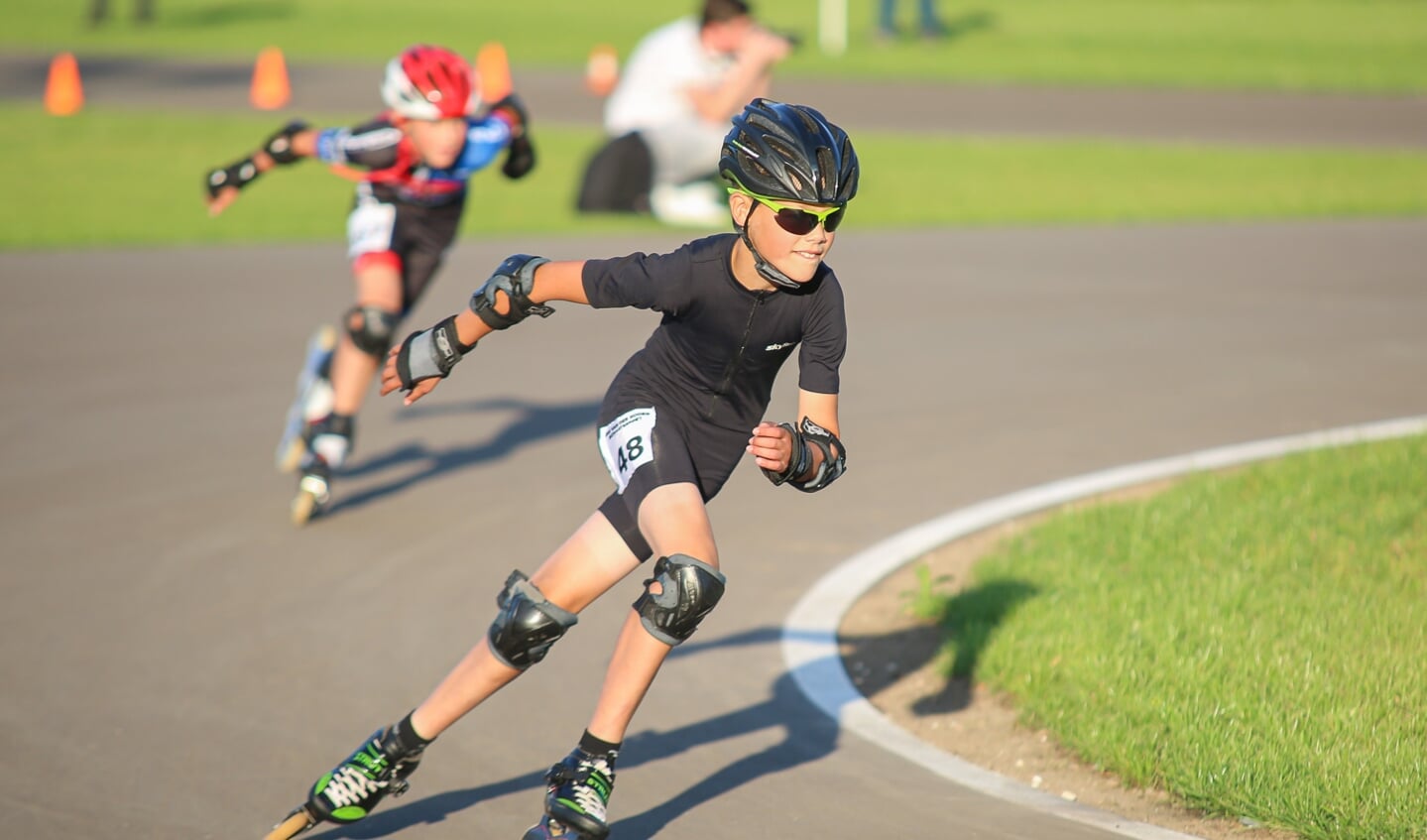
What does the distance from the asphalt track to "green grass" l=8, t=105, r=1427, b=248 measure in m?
1.73

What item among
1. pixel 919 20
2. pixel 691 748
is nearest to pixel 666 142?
pixel 691 748

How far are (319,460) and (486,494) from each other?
3.02 ft

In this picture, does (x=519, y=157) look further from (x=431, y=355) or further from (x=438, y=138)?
(x=431, y=355)

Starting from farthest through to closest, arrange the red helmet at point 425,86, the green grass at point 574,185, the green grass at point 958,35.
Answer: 1. the green grass at point 958,35
2. the green grass at point 574,185
3. the red helmet at point 425,86

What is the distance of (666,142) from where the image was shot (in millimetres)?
18172

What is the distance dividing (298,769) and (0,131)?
66.0 ft

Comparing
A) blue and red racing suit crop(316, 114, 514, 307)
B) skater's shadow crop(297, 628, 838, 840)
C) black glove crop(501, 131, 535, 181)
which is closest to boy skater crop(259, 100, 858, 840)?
skater's shadow crop(297, 628, 838, 840)

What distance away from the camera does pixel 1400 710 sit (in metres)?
5.46

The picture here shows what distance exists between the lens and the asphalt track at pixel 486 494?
17.9 ft

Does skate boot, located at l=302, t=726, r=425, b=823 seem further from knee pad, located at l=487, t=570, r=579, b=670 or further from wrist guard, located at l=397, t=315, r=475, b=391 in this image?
wrist guard, located at l=397, t=315, r=475, b=391

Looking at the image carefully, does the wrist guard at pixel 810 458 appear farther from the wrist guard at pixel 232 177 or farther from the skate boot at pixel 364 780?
the wrist guard at pixel 232 177

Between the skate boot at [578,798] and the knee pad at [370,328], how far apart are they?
4.41 metres

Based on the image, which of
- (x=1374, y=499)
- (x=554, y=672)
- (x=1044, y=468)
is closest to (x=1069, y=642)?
(x=554, y=672)

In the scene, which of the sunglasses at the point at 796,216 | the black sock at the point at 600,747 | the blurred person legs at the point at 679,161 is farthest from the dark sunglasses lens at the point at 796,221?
the blurred person legs at the point at 679,161
